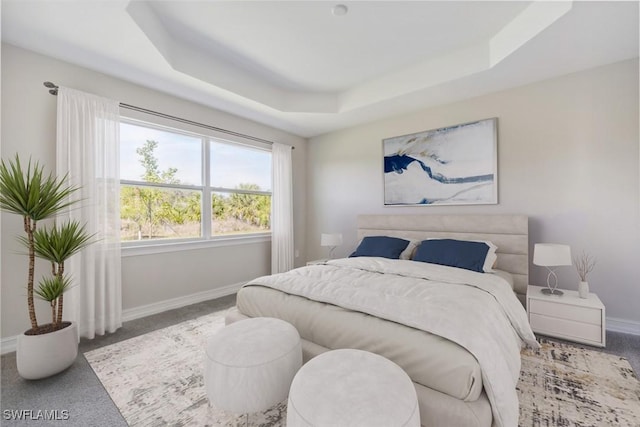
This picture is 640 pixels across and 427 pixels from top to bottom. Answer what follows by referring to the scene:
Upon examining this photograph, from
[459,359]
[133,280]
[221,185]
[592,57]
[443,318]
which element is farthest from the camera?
Result: [221,185]

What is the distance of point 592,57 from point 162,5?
3710 mm

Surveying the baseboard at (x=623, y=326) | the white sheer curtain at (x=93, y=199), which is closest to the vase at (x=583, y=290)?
the baseboard at (x=623, y=326)

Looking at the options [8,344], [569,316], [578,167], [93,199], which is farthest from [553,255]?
[8,344]

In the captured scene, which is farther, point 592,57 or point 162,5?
A: point 592,57

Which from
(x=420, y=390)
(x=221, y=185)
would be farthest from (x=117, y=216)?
(x=420, y=390)

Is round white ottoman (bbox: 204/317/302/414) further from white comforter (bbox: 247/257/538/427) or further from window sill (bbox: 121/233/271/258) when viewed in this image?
window sill (bbox: 121/233/271/258)

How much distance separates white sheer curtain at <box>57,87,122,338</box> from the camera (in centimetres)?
244

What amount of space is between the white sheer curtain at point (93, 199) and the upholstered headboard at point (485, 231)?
3.15 m

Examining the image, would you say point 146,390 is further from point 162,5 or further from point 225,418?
point 162,5

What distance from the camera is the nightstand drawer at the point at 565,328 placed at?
221cm

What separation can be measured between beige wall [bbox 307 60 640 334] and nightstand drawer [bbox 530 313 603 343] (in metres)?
0.57

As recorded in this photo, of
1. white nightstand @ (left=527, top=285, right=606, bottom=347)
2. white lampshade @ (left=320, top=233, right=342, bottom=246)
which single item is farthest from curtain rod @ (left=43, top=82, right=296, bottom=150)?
white nightstand @ (left=527, top=285, right=606, bottom=347)

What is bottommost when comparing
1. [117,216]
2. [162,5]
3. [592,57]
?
[117,216]

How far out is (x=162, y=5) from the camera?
209 cm
